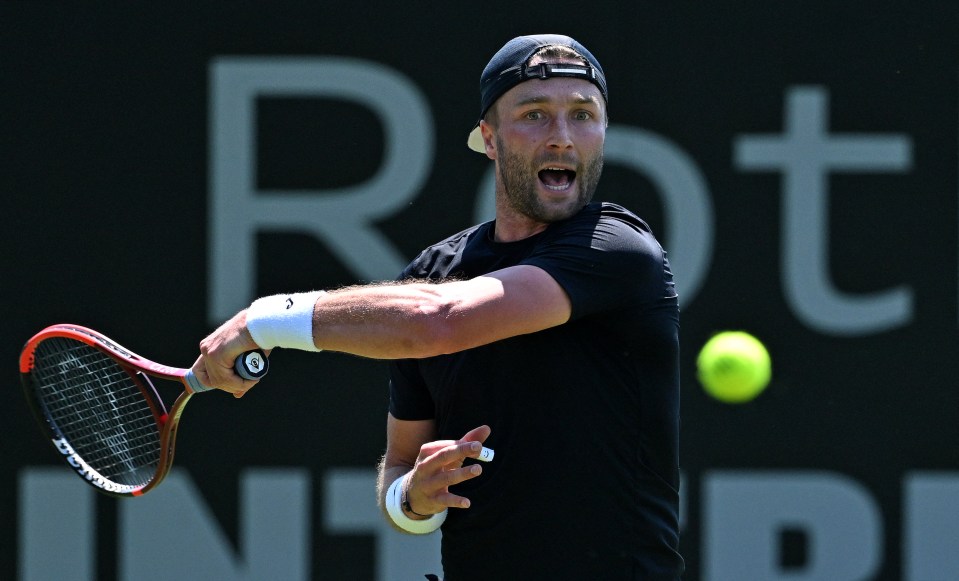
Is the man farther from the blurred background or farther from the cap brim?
the blurred background

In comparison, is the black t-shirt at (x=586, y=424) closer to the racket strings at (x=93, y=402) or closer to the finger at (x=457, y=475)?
the finger at (x=457, y=475)

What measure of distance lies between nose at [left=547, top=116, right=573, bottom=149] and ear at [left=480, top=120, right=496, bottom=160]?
7.5 inches

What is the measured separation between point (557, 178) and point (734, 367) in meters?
1.91

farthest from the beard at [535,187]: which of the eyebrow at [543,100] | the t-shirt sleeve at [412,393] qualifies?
the t-shirt sleeve at [412,393]

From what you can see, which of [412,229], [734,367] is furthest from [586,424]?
[412,229]

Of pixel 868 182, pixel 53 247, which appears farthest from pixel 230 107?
pixel 868 182

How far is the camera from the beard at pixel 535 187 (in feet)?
8.79

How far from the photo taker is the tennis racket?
2.93m

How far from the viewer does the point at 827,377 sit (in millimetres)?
4609

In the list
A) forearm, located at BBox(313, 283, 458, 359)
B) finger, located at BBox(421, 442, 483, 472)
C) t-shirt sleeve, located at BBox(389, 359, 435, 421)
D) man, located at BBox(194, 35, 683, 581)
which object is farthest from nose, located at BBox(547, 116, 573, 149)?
finger, located at BBox(421, 442, 483, 472)

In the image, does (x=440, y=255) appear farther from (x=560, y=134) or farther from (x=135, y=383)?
(x=135, y=383)

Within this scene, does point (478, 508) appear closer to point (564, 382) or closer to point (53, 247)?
point (564, 382)

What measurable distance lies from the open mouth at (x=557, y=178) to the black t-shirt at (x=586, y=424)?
0.13m

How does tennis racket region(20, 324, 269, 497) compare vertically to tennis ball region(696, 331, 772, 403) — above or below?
below
